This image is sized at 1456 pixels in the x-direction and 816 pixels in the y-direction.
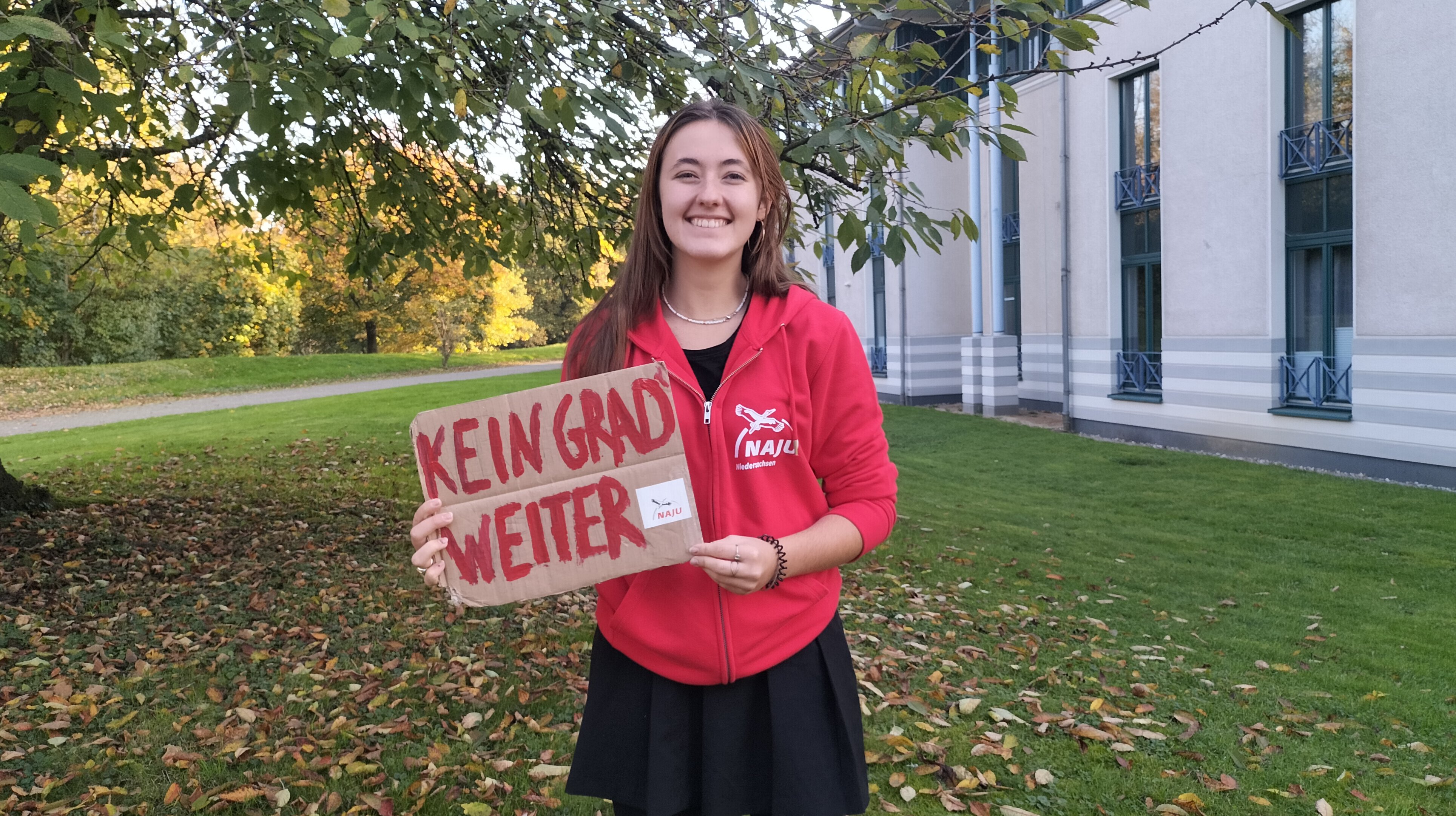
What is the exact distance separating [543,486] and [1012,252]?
19141 mm

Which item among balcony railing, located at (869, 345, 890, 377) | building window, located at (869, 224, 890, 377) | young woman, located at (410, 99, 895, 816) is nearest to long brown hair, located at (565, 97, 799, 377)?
young woman, located at (410, 99, 895, 816)

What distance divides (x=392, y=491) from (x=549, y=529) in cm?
916

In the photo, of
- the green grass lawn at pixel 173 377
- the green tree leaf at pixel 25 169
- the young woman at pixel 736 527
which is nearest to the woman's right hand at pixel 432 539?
the young woman at pixel 736 527

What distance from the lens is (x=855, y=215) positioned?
4.50m

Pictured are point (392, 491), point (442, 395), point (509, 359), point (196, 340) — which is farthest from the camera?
point (509, 359)

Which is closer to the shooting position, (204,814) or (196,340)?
(204,814)

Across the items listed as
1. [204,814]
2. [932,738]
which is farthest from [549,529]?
[932,738]

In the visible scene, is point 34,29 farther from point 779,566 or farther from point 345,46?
point 779,566

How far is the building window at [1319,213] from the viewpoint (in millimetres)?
11609

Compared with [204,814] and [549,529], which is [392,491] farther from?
[549,529]

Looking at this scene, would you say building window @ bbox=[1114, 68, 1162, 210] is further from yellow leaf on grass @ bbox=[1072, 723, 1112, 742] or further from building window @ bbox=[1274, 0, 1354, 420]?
yellow leaf on grass @ bbox=[1072, 723, 1112, 742]

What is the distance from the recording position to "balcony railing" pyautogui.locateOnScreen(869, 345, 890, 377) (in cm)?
2297

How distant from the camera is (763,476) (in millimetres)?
2025

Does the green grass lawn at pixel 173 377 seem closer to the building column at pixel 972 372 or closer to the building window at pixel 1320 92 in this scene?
the building column at pixel 972 372
